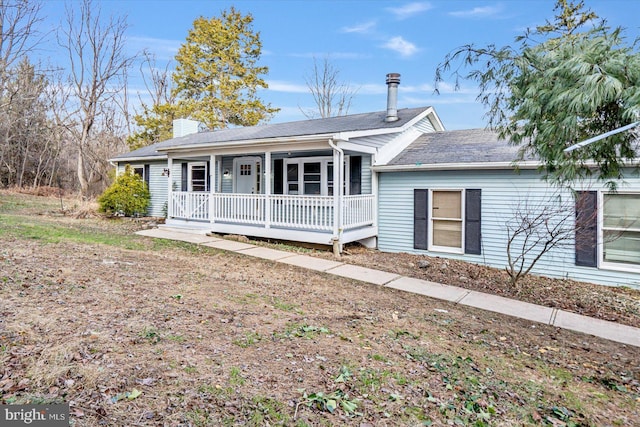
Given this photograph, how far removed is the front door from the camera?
1301cm

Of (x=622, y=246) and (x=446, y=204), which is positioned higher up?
(x=446, y=204)

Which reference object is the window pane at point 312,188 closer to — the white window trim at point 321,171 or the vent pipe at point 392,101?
the white window trim at point 321,171

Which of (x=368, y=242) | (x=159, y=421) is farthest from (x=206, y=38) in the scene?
(x=159, y=421)

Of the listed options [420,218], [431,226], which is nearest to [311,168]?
[420,218]

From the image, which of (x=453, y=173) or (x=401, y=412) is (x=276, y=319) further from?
(x=453, y=173)

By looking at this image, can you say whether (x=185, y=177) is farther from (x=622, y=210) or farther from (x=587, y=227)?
(x=622, y=210)

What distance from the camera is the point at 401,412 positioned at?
2.69m

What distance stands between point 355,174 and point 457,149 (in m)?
2.87

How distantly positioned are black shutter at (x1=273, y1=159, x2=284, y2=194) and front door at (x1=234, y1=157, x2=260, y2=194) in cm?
89

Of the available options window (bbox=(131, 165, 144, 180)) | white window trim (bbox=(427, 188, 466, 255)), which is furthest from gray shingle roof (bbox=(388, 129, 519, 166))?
window (bbox=(131, 165, 144, 180))

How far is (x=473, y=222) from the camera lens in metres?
9.09

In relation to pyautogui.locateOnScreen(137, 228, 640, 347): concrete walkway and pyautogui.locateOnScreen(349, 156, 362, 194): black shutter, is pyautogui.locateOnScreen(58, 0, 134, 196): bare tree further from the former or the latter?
pyautogui.locateOnScreen(349, 156, 362, 194): black shutter

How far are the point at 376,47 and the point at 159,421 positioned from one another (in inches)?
818

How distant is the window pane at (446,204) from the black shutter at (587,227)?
2.50 metres
